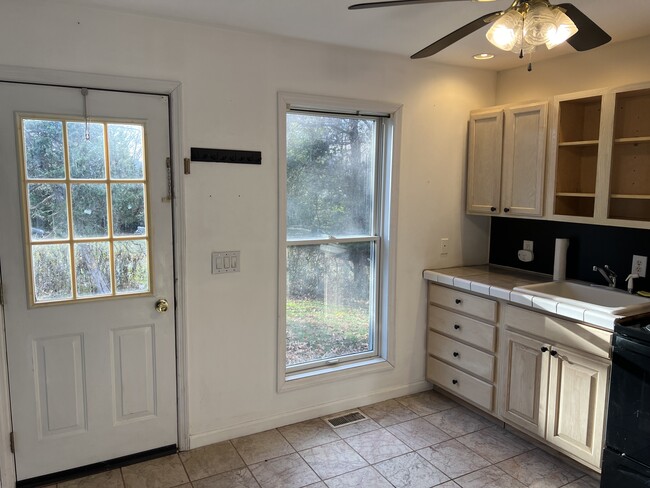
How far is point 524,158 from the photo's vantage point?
309cm

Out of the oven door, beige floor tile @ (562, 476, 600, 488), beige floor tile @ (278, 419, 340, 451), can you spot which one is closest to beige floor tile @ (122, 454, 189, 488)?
beige floor tile @ (278, 419, 340, 451)

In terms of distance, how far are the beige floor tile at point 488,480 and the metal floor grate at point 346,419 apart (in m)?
0.80

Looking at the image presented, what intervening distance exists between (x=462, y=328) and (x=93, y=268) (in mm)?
A: 2294

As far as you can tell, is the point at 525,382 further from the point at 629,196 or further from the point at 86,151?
the point at 86,151

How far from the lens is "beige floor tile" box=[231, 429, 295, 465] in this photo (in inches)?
107

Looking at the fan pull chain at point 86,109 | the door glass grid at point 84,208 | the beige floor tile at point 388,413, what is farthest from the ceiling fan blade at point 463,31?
the beige floor tile at point 388,413

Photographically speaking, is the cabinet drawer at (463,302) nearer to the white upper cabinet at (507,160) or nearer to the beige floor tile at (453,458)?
the white upper cabinet at (507,160)

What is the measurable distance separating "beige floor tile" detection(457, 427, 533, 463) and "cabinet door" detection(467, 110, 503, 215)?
1456mm

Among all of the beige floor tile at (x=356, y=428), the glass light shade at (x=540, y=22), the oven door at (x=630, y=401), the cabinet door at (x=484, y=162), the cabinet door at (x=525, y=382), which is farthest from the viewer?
the cabinet door at (x=484, y=162)

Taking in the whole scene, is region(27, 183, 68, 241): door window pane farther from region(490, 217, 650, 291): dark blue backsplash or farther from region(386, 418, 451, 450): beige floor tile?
region(490, 217, 650, 291): dark blue backsplash

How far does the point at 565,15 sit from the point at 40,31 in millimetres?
2225

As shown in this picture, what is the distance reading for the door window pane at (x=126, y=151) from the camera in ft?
8.00

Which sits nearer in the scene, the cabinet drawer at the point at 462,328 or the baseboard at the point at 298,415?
the baseboard at the point at 298,415

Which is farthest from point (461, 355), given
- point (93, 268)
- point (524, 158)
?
point (93, 268)
